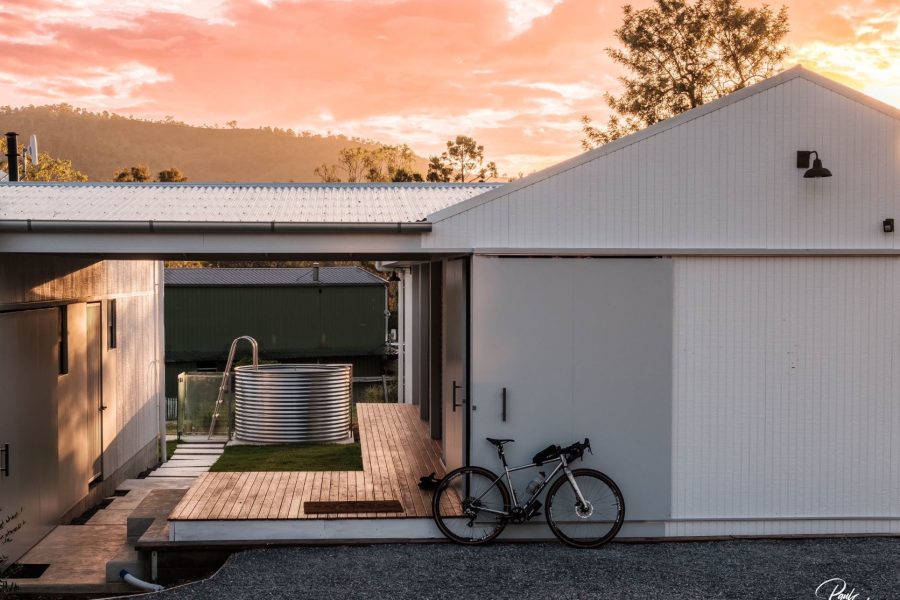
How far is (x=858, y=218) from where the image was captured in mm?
8359

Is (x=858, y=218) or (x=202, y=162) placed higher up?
(x=202, y=162)

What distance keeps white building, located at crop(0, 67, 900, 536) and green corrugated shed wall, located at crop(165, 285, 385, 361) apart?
60.7 ft

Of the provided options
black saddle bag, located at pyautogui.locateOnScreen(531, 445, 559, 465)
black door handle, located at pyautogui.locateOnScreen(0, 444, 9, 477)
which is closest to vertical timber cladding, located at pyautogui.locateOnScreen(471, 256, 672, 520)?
black saddle bag, located at pyautogui.locateOnScreen(531, 445, 559, 465)

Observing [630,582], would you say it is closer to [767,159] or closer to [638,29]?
[767,159]

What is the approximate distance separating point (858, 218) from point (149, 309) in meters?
11.0

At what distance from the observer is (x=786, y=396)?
833 cm

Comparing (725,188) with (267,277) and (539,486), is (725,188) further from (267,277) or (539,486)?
(267,277)

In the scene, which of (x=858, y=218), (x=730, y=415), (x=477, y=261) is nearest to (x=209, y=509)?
(x=477, y=261)

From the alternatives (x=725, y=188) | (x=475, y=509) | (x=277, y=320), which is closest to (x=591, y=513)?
(x=475, y=509)

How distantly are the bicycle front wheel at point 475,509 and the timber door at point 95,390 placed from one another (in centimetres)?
563

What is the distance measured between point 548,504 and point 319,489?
7.79ft

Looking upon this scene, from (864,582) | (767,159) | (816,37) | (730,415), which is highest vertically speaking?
(816,37)

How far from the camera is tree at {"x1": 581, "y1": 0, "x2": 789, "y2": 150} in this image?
30.3 meters
